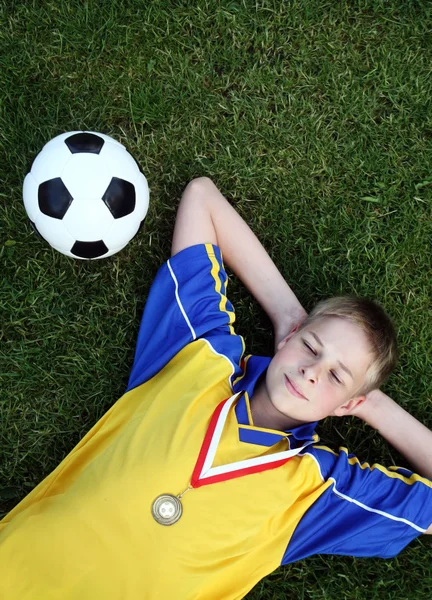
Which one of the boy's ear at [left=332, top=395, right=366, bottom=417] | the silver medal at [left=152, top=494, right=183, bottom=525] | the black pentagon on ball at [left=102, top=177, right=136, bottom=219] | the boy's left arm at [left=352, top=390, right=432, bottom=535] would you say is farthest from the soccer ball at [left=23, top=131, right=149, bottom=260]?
the boy's left arm at [left=352, top=390, right=432, bottom=535]

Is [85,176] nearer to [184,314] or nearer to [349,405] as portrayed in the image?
[184,314]

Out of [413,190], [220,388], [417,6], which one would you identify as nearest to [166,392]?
[220,388]

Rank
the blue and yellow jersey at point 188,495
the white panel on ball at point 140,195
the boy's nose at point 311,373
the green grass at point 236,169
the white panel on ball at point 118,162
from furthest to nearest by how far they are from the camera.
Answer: the green grass at point 236,169, the white panel on ball at point 140,195, the white panel on ball at point 118,162, the boy's nose at point 311,373, the blue and yellow jersey at point 188,495

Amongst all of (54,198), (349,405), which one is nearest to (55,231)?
(54,198)

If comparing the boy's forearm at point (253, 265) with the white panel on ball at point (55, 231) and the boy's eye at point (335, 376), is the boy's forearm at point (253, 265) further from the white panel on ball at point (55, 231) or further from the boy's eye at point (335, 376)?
the white panel on ball at point (55, 231)

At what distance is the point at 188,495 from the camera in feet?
8.16

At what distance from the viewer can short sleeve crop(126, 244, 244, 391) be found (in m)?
2.81

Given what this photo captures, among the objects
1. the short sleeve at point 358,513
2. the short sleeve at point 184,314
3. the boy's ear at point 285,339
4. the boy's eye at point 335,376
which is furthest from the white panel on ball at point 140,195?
the short sleeve at point 358,513

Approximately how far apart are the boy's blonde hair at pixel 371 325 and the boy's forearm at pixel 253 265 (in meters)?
0.24

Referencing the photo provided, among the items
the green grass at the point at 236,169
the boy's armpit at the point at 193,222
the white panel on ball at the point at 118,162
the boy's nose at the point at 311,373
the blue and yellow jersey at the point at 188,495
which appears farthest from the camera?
the green grass at the point at 236,169

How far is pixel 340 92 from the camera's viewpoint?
344 cm

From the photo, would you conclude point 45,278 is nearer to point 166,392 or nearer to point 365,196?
point 166,392

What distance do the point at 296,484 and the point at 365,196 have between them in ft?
5.80

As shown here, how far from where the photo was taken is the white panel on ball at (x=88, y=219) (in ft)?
8.52
